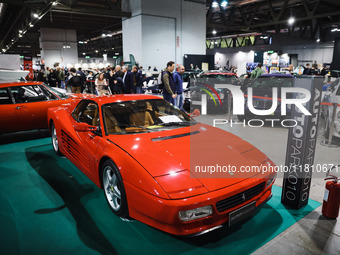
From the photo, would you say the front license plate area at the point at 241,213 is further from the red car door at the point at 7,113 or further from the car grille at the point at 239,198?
the red car door at the point at 7,113

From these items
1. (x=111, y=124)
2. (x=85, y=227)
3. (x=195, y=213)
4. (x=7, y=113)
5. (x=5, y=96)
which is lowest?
(x=85, y=227)

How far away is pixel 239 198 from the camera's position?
2268 mm

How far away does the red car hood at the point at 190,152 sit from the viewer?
229 cm

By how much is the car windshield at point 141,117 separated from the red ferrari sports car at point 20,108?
3179mm

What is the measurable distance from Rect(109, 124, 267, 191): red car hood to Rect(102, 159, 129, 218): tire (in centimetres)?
25

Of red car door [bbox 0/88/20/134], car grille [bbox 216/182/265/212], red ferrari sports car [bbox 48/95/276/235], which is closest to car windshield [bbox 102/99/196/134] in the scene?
red ferrari sports car [bbox 48/95/276/235]

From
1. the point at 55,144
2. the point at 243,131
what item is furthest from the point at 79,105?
the point at 243,131

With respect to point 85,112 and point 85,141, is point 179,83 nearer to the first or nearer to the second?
point 85,112

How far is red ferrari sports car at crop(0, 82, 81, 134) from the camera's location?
533 centimetres

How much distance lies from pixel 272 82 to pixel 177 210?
20.3 feet

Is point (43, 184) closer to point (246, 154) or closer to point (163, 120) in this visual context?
point (163, 120)

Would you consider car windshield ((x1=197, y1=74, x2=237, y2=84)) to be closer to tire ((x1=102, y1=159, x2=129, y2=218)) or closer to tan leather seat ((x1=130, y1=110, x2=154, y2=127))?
tan leather seat ((x1=130, y1=110, x2=154, y2=127))

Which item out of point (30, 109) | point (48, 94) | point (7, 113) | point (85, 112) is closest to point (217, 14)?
point (48, 94)

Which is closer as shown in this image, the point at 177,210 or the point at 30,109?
the point at 177,210
